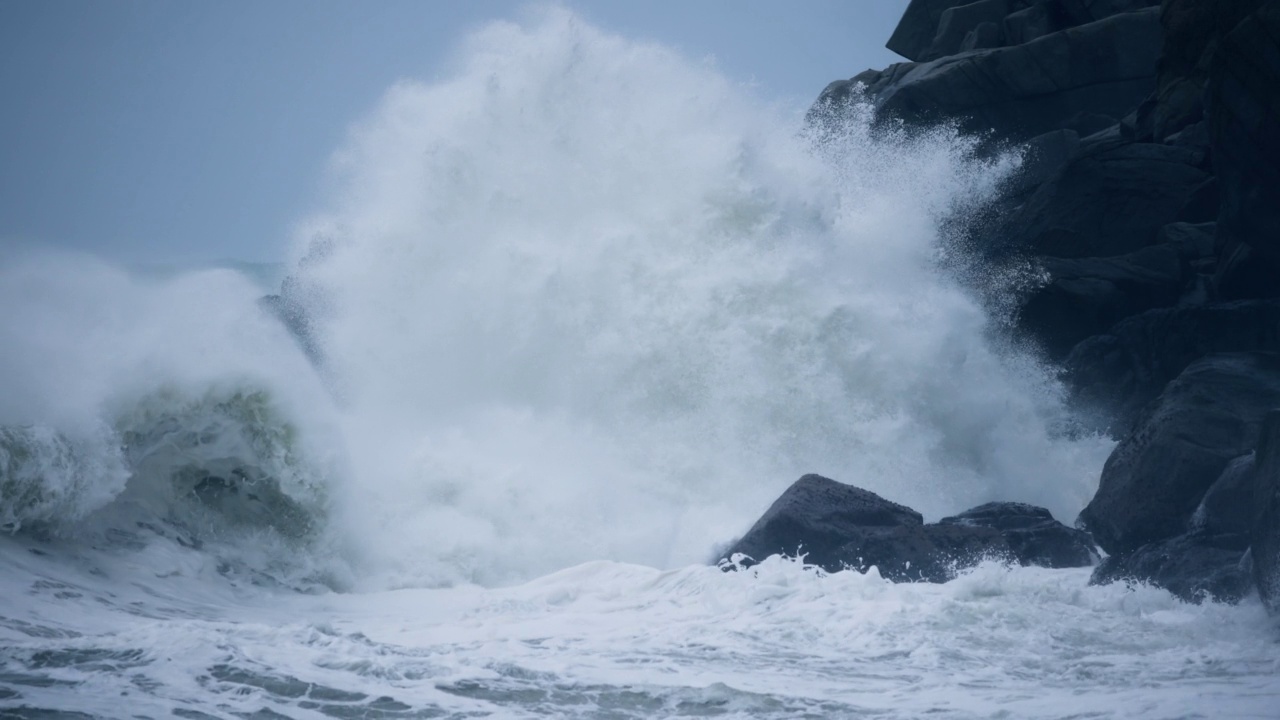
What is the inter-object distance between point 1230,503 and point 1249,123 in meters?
4.92

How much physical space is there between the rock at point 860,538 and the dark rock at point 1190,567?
35.1 inches

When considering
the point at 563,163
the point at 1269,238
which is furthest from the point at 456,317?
the point at 1269,238

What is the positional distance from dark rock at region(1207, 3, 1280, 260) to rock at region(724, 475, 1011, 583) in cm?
551

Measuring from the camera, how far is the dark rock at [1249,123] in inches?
361

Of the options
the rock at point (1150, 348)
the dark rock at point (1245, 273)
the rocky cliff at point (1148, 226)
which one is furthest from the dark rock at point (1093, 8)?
the rock at point (1150, 348)

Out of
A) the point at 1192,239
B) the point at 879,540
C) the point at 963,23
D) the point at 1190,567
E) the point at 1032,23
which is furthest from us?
the point at 963,23

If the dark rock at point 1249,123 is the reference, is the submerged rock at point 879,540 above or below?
below

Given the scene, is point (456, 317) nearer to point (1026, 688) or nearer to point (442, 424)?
point (442, 424)

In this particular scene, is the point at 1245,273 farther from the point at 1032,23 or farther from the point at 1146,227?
the point at 1032,23

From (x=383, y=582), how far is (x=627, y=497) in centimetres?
323

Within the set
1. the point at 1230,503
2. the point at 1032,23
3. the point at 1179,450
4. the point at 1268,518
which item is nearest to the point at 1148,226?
the point at 1032,23

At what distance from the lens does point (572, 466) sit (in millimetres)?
11172

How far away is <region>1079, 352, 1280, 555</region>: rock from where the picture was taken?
26.2 ft

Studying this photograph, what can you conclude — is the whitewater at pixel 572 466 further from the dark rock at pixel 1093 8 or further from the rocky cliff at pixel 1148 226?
the dark rock at pixel 1093 8
